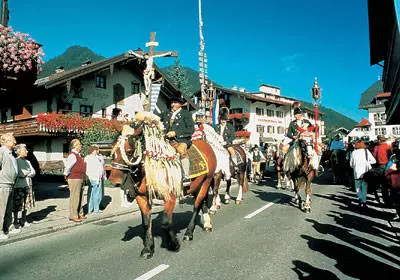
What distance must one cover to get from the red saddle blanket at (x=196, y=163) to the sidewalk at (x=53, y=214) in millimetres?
4119

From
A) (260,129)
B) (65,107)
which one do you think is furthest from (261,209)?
(260,129)

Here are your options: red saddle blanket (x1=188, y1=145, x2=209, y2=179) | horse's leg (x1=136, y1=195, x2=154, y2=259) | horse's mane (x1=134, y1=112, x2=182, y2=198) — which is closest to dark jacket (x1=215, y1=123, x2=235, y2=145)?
red saddle blanket (x1=188, y1=145, x2=209, y2=179)

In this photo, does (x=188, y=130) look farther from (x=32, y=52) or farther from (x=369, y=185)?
(x=369, y=185)

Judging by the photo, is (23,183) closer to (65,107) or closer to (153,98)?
(153,98)

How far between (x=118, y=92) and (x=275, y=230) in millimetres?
25871


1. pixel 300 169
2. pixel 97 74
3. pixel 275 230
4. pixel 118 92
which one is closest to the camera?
pixel 275 230

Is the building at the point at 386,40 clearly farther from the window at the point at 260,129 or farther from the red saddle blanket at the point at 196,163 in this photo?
the window at the point at 260,129

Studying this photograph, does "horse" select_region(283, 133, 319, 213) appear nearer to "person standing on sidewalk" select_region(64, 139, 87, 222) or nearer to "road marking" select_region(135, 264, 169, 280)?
"road marking" select_region(135, 264, 169, 280)

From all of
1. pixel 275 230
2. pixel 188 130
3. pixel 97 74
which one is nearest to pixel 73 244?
pixel 188 130

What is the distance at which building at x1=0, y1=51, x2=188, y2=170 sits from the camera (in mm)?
23078

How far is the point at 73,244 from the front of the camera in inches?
245

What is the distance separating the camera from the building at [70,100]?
75.7 ft

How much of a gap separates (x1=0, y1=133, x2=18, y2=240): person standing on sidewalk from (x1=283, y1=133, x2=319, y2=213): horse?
754cm

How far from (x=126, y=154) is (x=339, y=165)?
15073 mm
